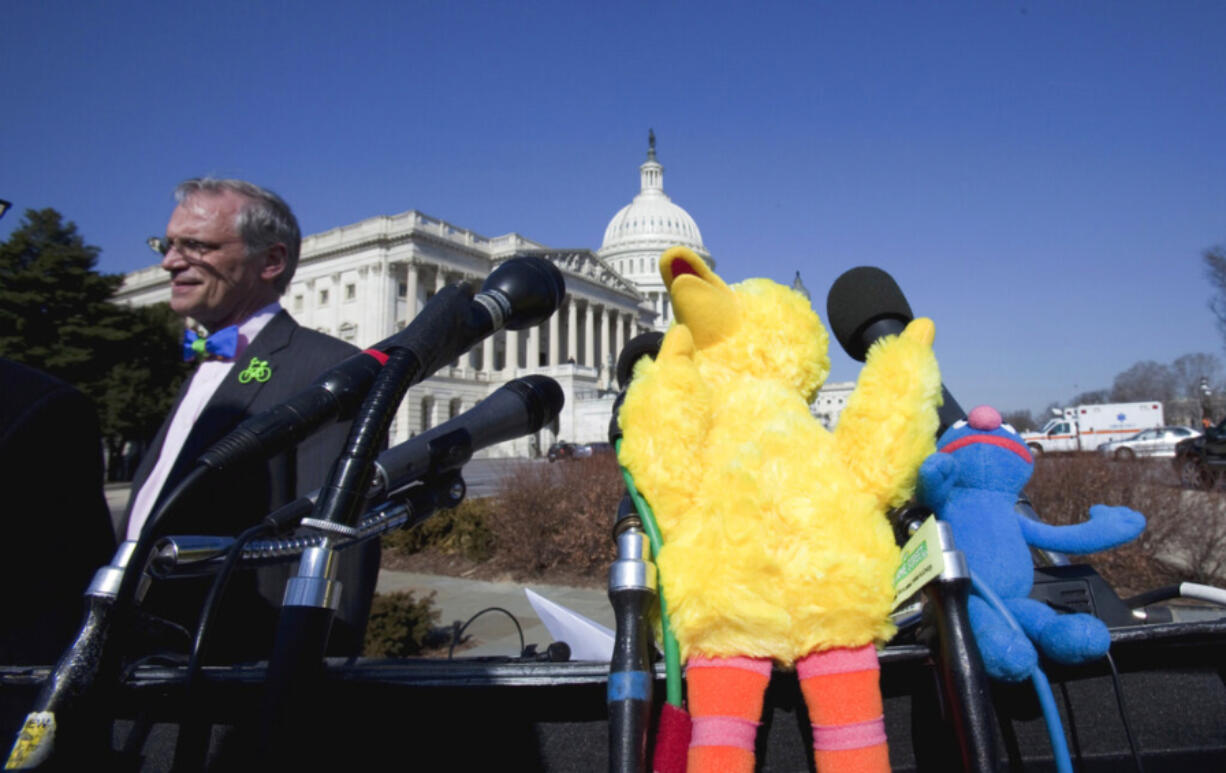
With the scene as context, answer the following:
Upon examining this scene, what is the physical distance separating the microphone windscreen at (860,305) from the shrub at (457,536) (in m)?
8.47

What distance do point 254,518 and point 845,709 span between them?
1664 mm

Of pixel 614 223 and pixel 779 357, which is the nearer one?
pixel 779 357

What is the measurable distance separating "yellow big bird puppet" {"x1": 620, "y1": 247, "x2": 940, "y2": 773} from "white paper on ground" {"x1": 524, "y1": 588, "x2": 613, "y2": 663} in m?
0.84

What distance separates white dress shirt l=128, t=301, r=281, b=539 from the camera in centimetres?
210

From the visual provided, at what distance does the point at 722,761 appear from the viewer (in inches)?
44.2

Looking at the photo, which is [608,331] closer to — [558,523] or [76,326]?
[76,326]

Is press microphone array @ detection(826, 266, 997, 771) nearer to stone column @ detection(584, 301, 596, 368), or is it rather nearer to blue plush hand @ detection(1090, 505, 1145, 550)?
blue plush hand @ detection(1090, 505, 1145, 550)

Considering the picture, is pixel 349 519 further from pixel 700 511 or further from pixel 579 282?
pixel 579 282

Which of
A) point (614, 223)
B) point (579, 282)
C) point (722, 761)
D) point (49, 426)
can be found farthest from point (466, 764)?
point (614, 223)

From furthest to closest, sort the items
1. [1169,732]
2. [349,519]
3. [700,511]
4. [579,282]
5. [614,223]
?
[614,223] → [579,282] → [1169,732] → [700,511] → [349,519]

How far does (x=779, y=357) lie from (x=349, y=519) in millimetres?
1007

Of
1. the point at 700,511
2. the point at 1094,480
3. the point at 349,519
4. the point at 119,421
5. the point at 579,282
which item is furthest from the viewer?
the point at 579,282

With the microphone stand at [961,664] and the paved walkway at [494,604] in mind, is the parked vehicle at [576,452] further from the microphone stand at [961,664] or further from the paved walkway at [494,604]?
the microphone stand at [961,664]

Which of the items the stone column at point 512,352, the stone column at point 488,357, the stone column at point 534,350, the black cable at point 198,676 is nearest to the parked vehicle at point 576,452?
the black cable at point 198,676
